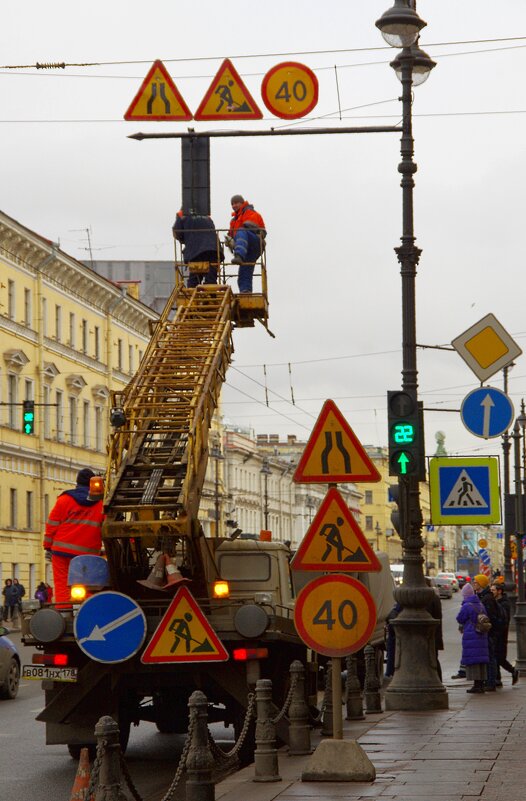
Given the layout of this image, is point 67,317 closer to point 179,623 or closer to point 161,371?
point 161,371

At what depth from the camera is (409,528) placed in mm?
18859

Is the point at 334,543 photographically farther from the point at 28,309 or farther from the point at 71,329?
the point at 71,329

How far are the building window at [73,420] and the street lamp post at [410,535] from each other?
5201cm

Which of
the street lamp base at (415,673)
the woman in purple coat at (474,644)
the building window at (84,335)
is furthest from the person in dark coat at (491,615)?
the building window at (84,335)

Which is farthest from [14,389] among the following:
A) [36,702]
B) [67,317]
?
[36,702]

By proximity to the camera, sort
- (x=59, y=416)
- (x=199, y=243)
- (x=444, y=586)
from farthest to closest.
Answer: (x=444, y=586) < (x=59, y=416) < (x=199, y=243)

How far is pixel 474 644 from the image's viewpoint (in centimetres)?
2162

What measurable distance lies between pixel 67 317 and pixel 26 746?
175 feet

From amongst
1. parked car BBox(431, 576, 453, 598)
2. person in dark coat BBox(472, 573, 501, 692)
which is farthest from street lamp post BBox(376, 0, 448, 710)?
parked car BBox(431, 576, 453, 598)

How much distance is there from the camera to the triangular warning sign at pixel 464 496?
18.5 m

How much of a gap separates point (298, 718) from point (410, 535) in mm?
5407

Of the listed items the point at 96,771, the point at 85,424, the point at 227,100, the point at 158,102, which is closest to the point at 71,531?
the point at 158,102

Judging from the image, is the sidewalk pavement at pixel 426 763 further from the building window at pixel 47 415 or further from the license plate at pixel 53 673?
the building window at pixel 47 415

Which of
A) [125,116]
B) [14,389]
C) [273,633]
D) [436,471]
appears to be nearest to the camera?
[273,633]
